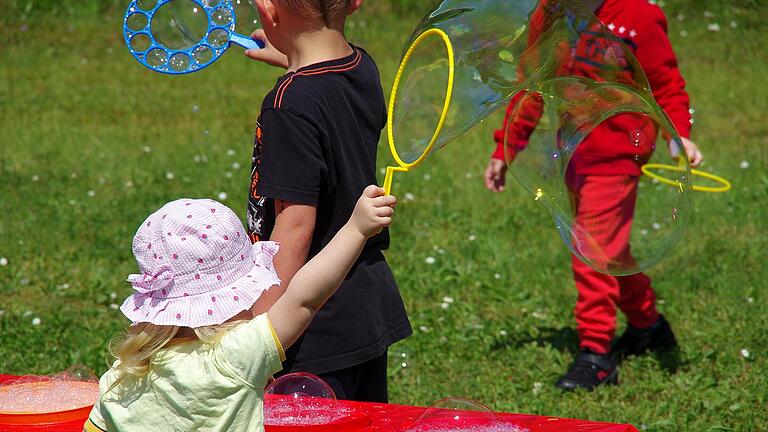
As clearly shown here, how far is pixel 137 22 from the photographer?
3197 millimetres

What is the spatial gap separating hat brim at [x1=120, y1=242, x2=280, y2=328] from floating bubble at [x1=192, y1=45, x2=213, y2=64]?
1194 mm

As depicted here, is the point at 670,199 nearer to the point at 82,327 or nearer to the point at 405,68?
the point at 405,68

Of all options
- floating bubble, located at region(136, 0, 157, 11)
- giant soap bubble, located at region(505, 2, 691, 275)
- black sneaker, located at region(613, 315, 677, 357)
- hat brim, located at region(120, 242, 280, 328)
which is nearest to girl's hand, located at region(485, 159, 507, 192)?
giant soap bubble, located at region(505, 2, 691, 275)

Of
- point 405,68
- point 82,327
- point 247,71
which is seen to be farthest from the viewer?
point 247,71

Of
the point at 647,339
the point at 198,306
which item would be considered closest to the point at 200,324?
the point at 198,306

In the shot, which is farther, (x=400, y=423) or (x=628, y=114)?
(x=628, y=114)

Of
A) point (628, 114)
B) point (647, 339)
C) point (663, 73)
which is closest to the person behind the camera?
point (628, 114)

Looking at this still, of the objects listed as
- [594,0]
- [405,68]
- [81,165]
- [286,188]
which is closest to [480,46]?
[405,68]

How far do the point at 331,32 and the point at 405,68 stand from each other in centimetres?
27

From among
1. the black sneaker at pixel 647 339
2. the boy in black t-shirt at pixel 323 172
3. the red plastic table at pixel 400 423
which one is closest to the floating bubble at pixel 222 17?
the boy in black t-shirt at pixel 323 172

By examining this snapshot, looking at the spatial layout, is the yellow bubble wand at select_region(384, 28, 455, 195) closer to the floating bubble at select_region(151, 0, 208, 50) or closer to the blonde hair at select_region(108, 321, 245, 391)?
the blonde hair at select_region(108, 321, 245, 391)

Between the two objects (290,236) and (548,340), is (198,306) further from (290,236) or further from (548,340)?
(548,340)

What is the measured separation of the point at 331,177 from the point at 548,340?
2.19 m

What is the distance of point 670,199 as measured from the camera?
358cm
